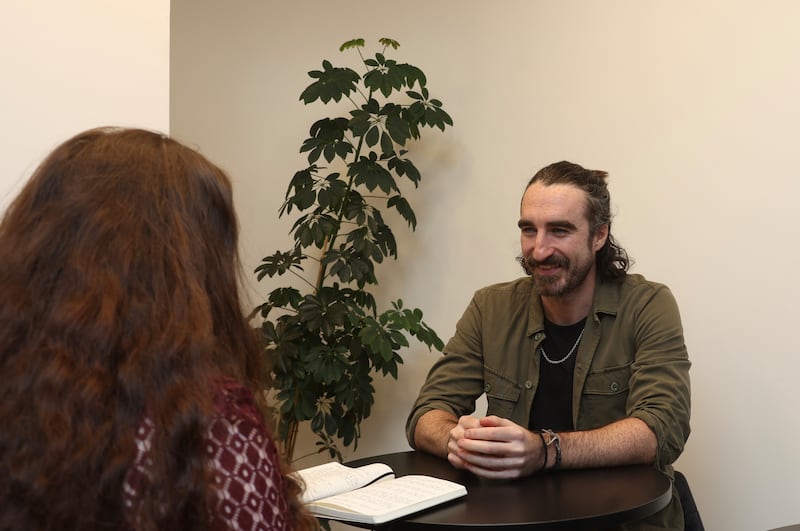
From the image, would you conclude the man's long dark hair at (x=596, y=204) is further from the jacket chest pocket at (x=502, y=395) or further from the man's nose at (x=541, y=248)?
the jacket chest pocket at (x=502, y=395)

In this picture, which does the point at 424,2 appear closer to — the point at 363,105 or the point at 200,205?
the point at 363,105

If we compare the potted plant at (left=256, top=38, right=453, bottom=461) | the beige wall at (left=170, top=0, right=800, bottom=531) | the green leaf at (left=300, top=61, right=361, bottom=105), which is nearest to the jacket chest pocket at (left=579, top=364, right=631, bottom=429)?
the beige wall at (left=170, top=0, right=800, bottom=531)

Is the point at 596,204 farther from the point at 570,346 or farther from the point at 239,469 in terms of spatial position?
the point at 239,469

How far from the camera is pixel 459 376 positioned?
2801mm

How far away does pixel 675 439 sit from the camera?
2.41 m

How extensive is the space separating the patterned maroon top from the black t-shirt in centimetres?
170

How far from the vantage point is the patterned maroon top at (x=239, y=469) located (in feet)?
3.53

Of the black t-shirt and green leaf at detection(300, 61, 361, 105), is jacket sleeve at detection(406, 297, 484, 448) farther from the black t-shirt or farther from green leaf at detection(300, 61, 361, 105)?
green leaf at detection(300, 61, 361, 105)

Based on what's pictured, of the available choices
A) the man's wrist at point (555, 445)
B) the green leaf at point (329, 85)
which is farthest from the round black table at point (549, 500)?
the green leaf at point (329, 85)

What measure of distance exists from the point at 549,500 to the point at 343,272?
7.06 feet

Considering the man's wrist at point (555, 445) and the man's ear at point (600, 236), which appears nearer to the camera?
the man's wrist at point (555, 445)

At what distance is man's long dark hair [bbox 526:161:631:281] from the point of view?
9.16 ft

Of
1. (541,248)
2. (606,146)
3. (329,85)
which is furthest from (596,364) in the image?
(329,85)

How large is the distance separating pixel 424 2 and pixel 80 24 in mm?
2412
